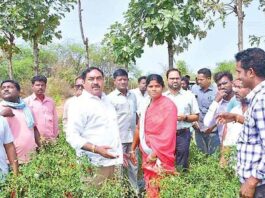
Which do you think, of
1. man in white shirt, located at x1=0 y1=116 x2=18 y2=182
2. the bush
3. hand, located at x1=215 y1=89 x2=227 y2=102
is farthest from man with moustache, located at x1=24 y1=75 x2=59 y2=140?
hand, located at x1=215 y1=89 x2=227 y2=102

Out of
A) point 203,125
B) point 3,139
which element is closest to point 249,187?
point 3,139

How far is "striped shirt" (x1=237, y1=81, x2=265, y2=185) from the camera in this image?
2756 mm

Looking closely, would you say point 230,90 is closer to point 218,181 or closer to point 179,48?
point 218,181

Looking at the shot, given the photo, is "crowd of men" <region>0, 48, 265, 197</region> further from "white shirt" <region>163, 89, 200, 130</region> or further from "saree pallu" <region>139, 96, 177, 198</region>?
"saree pallu" <region>139, 96, 177, 198</region>

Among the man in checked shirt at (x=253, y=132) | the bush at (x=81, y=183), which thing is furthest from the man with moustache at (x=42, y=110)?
the man in checked shirt at (x=253, y=132)

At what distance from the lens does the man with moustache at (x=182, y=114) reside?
5.33 meters

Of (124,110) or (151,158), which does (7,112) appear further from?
(124,110)

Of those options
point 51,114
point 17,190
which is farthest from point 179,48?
point 17,190

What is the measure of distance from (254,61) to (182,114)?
8.36 ft

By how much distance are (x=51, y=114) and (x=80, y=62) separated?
27796 millimetres

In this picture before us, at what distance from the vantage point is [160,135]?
4891 millimetres

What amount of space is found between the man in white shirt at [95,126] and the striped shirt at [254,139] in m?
1.48

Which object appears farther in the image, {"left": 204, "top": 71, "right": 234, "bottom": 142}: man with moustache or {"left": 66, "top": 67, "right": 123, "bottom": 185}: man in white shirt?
{"left": 204, "top": 71, "right": 234, "bottom": 142}: man with moustache

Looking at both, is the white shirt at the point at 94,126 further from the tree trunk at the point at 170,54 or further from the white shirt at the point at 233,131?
the tree trunk at the point at 170,54
